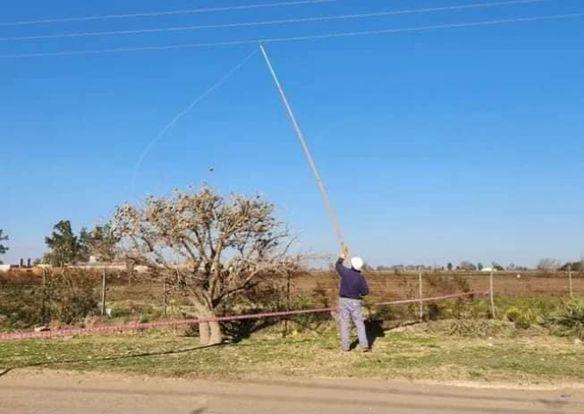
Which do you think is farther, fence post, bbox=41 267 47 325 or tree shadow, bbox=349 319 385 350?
fence post, bbox=41 267 47 325

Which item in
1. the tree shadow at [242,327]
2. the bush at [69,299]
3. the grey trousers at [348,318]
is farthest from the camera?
the bush at [69,299]

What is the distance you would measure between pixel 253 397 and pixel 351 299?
430cm

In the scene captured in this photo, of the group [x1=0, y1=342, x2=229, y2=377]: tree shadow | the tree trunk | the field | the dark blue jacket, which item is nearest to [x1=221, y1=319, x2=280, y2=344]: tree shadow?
the field

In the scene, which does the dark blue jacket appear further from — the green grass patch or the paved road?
the paved road

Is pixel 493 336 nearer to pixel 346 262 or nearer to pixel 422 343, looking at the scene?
pixel 422 343

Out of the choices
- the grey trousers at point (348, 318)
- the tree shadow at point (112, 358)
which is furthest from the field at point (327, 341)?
the grey trousers at point (348, 318)

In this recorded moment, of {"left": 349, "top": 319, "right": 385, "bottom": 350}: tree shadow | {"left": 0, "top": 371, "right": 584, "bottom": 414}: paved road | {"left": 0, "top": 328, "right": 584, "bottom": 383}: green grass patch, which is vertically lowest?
{"left": 0, "top": 371, "right": 584, "bottom": 414}: paved road

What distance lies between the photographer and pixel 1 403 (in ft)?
28.5

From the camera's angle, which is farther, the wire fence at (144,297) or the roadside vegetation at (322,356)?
the wire fence at (144,297)

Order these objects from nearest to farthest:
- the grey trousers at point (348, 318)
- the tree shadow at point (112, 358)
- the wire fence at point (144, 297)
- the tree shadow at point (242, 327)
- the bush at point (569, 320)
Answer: the tree shadow at point (112, 358), the grey trousers at point (348, 318), the tree shadow at point (242, 327), the bush at point (569, 320), the wire fence at point (144, 297)

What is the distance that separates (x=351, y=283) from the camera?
13.0m

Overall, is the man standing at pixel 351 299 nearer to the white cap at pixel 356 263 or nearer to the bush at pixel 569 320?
the white cap at pixel 356 263

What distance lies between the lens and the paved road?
335 inches

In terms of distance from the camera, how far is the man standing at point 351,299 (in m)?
13.0
